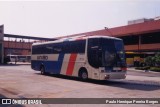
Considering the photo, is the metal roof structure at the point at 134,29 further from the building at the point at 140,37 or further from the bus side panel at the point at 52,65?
the bus side panel at the point at 52,65

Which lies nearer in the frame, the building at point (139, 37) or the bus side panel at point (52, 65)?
the bus side panel at point (52, 65)

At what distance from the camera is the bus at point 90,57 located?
1778cm

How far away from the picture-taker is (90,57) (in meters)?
18.6

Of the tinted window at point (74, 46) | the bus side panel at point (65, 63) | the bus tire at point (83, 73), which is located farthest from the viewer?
the bus side panel at point (65, 63)

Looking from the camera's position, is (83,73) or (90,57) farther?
(83,73)

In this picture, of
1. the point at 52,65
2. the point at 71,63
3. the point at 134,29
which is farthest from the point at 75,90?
the point at 134,29

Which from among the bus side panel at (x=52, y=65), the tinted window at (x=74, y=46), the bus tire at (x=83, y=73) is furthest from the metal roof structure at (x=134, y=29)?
the bus tire at (x=83, y=73)

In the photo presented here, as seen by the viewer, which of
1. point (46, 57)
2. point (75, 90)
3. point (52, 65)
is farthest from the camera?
point (46, 57)

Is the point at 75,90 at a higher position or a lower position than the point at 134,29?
lower

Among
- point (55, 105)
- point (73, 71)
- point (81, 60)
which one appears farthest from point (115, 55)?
point (55, 105)

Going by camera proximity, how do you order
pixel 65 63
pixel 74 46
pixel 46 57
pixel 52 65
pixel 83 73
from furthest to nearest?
pixel 46 57 < pixel 52 65 < pixel 65 63 < pixel 74 46 < pixel 83 73

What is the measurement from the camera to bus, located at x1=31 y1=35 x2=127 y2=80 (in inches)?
700

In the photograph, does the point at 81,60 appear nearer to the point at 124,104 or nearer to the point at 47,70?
the point at 47,70

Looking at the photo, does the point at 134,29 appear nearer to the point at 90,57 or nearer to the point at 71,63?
the point at 71,63
